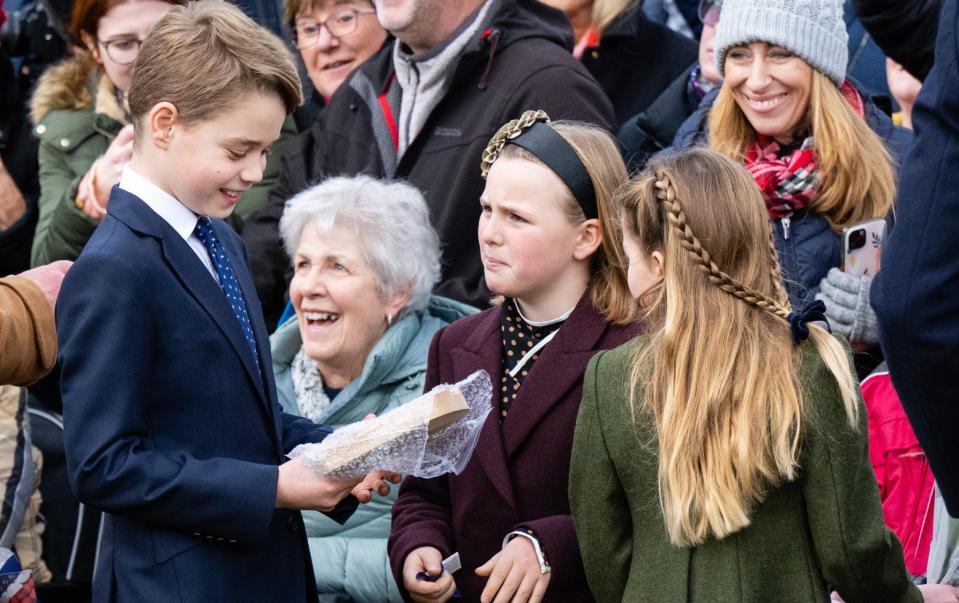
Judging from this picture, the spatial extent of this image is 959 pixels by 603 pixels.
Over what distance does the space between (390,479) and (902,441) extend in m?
1.44

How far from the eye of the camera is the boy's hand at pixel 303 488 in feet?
9.37

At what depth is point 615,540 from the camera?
2980 mm

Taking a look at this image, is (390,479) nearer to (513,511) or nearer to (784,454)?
(513,511)

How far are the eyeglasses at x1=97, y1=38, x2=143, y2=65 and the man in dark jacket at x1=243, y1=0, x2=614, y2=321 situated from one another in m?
0.72

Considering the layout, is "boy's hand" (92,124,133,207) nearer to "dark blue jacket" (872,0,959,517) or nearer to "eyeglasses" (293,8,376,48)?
"eyeglasses" (293,8,376,48)

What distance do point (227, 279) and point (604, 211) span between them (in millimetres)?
1030

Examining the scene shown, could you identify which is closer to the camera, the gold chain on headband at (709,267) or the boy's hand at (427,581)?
the gold chain on headband at (709,267)

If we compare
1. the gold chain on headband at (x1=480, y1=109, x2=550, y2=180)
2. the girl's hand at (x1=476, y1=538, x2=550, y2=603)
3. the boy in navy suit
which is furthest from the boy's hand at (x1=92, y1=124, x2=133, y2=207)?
the girl's hand at (x1=476, y1=538, x2=550, y2=603)

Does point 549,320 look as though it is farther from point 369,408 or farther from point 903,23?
point 903,23

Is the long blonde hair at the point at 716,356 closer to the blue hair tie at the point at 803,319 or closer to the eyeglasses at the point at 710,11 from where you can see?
the blue hair tie at the point at 803,319

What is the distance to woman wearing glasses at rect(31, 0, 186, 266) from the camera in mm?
4930

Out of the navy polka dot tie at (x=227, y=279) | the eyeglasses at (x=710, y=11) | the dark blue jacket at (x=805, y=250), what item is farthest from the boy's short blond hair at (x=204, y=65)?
the eyeglasses at (x=710, y=11)

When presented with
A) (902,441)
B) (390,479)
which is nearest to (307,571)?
(390,479)

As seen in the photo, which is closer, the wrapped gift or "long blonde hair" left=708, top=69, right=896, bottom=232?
the wrapped gift
